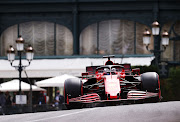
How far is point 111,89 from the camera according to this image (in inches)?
482

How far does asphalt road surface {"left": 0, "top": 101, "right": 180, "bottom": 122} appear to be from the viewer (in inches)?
233

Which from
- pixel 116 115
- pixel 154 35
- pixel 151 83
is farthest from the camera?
pixel 154 35

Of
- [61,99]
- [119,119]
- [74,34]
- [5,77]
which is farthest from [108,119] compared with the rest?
[74,34]

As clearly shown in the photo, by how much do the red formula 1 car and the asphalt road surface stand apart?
5.28 m

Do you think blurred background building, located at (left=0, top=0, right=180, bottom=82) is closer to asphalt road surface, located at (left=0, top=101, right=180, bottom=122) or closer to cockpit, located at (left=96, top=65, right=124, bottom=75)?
cockpit, located at (left=96, top=65, right=124, bottom=75)

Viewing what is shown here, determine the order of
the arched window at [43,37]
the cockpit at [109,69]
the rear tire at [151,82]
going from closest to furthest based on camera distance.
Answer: the rear tire at [151,82] → the cockpit at [109,69] → the arched window at [43,37]

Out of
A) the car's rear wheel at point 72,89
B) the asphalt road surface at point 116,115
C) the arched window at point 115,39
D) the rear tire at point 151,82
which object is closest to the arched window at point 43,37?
the arched window at point 115,39

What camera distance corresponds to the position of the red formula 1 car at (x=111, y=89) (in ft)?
40.1

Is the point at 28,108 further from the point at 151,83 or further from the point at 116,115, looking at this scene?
the point at 116,115

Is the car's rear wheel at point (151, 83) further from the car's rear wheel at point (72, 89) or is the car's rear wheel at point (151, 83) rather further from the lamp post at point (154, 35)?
the lamp post at point (154, 35)

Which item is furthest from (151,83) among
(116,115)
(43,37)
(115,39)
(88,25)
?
(43,37)

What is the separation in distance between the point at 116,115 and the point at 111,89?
19.8 ft

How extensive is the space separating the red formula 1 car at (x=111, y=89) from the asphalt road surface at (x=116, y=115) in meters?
5.28

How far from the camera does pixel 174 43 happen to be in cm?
3638
